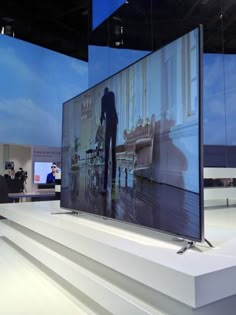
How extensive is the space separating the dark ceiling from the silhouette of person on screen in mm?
2246

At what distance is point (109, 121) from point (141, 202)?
0.61 metres

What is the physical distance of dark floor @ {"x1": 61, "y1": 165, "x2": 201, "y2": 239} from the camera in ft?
4.36

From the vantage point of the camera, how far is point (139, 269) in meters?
1.22

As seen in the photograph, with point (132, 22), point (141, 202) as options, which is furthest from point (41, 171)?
point (141, 202)

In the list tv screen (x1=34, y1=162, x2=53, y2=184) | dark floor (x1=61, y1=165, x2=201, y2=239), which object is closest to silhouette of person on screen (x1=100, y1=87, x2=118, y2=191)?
dark floor (x1=61, y1=165, x2=201, y2=239)

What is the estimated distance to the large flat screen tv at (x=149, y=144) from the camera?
4.35 ft

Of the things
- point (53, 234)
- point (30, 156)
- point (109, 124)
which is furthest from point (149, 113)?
point (30, 156)

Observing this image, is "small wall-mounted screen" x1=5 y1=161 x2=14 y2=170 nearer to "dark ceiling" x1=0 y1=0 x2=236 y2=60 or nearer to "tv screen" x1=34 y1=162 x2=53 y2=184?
"tv screen" x1=34 y1=162 x2=53 y2=184

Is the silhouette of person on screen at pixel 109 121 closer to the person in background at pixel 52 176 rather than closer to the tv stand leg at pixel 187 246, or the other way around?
the tv stand leg at pixel 187 246

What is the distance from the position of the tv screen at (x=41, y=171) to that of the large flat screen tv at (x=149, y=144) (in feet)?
17.2

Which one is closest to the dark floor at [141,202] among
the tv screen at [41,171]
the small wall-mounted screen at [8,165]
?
the small wall-mounted screen at [8,165]

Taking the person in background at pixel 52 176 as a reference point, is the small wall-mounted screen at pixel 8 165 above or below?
above

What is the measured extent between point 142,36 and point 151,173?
3594 mm

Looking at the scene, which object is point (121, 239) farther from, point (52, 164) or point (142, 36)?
point (52, 164)
